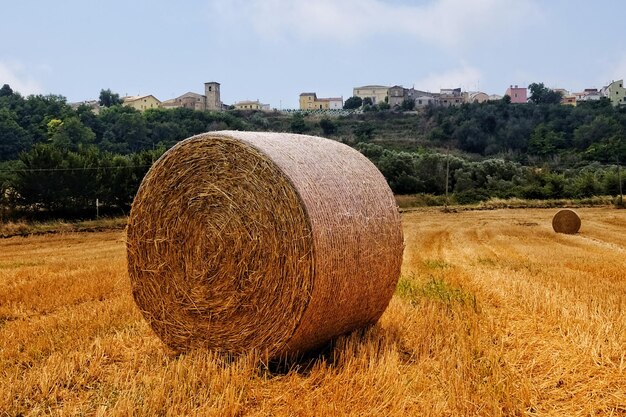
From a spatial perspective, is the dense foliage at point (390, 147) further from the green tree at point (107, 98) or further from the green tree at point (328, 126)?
the green tree at point (107, 98)

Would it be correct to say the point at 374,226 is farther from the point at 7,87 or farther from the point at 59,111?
the point at 7,87

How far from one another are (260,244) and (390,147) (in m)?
65.3

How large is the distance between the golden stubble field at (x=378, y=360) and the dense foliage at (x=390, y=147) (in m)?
22.8

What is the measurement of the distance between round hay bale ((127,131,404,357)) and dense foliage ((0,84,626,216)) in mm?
24753

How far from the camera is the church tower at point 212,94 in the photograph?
5335 inches

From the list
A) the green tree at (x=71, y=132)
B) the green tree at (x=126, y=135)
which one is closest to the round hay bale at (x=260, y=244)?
the green tree at (x=71, y=132)

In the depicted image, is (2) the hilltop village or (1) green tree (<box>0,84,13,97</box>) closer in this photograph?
(1) green tree (<box>0,84,13,97</box>)

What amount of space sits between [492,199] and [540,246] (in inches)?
971

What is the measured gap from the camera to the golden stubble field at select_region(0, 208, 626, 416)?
14.2 feet

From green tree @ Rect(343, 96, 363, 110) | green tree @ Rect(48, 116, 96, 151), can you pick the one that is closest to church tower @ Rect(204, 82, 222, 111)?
green tree @ Rect(343, 96, 363, 110)

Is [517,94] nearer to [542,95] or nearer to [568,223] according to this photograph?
[542,95]

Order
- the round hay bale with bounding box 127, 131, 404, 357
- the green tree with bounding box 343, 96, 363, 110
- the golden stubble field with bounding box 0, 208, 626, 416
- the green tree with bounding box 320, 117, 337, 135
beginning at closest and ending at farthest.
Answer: the golden stubble field with bounding box 0, 208, 626, 416 < the round hay bale with bounding box 127, 131, 404, 357 < the green tree with bounding box 320, 117, 337, 135 < the green tree with bounding box 343, 96, 363, 110

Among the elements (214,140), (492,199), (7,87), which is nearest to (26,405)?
(214,140)

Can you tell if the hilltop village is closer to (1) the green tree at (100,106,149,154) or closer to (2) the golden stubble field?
(1) the green tree at (100,106,149,154)
